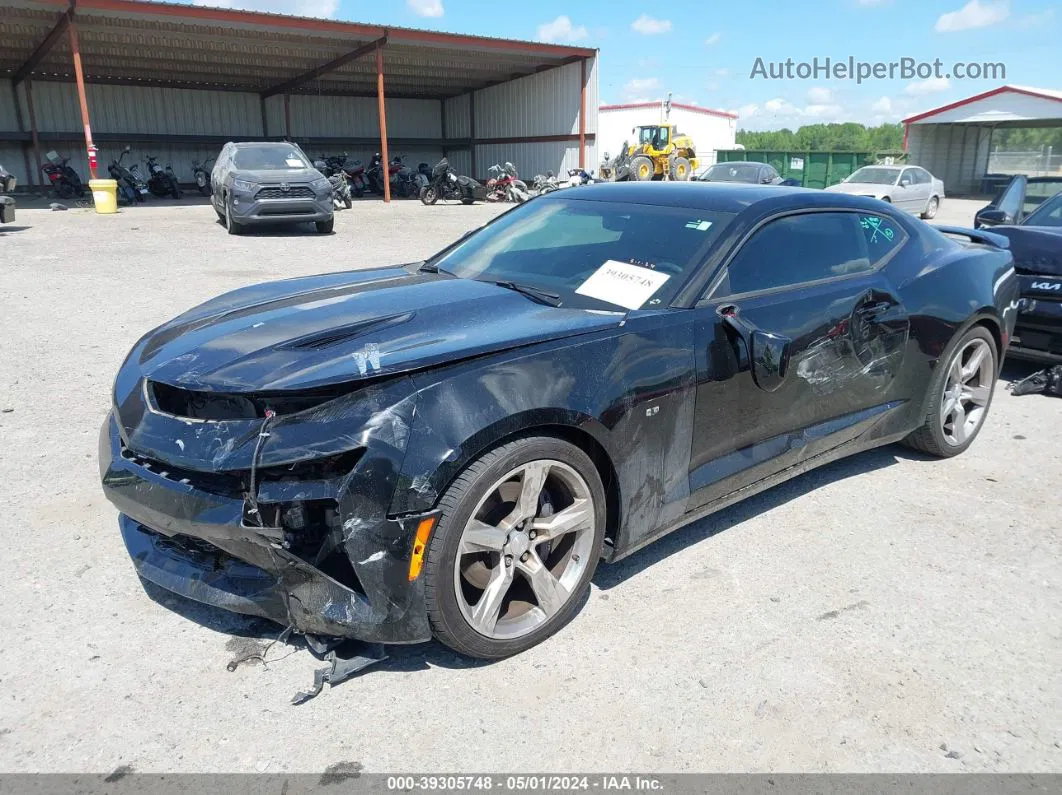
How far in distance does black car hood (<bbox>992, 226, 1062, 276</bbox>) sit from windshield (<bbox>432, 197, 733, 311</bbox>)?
3.63m

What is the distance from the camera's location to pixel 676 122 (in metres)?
57.1

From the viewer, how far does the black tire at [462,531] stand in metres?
2.42

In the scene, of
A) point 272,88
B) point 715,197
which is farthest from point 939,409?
point 272,88

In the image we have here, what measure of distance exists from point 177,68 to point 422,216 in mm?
13860

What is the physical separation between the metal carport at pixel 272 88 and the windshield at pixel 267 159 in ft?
22.6

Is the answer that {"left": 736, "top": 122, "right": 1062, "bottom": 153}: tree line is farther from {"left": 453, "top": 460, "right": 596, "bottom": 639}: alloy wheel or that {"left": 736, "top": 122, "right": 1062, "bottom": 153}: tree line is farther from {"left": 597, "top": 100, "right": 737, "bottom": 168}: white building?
{"left": 453, "top": 460, "right": 596, "bottom": 639}: alloy wheel

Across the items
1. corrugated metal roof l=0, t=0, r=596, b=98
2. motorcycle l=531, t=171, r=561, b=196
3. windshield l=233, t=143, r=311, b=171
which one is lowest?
motorcycle l=531, t=171, r=561, b=196

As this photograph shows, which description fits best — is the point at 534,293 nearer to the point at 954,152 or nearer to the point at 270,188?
the point at 270,188

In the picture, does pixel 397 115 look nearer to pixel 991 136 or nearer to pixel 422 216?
pixel 422 216

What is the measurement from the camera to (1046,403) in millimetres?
5703

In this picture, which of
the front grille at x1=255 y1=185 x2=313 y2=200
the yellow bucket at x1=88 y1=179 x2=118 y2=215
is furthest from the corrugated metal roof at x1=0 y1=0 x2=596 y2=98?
the front grille at x1=255 y1=185 x2=313 y2=200

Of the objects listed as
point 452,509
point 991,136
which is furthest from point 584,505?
point 991,136

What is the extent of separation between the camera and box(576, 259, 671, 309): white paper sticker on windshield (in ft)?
10.3

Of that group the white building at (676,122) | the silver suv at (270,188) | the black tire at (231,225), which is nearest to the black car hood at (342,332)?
the silver suv at (270,188)
